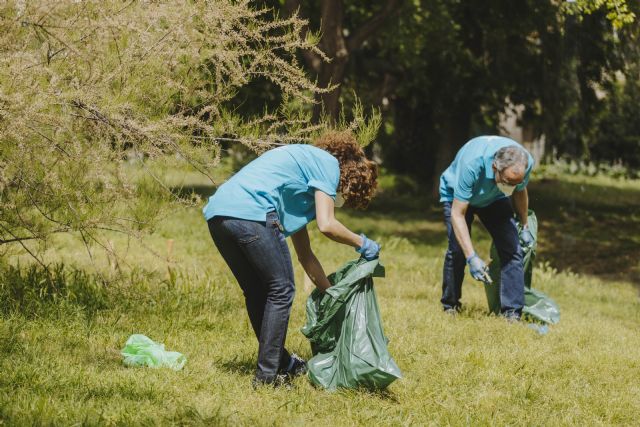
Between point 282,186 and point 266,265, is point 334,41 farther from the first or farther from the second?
point 266,265

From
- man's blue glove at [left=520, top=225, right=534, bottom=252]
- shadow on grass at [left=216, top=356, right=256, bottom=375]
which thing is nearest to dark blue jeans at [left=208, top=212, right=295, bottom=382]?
shadow on grass at [left=216, top=356, right=256, bottom=375]

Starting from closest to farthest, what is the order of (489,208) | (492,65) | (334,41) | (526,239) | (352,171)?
(352,171)
(489,208)
(526,239)
(334,41)
(492,65)

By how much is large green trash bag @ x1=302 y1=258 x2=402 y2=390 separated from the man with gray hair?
1.70 m

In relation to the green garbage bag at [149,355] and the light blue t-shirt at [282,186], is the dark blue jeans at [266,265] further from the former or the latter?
the green garbage bag at [149,355]

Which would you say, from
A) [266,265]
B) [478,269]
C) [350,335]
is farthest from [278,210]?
[478,269]

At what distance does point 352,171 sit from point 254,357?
158cm

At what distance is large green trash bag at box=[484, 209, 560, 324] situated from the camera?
7387mm

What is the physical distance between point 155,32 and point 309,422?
2862 mm

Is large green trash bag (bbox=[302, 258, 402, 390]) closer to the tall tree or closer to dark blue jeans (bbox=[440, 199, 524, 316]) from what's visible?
dark blue jeans (bbox=[440, 199, 524, 316])

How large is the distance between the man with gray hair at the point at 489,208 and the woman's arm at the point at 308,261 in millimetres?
1719

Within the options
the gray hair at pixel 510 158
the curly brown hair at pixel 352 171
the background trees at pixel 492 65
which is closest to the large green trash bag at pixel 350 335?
the curly brown hair at pixel 352 171

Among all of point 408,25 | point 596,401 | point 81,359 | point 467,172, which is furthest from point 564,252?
point 81,359

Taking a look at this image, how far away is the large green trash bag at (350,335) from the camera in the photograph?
4.81 meters

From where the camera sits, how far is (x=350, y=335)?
4.91m
